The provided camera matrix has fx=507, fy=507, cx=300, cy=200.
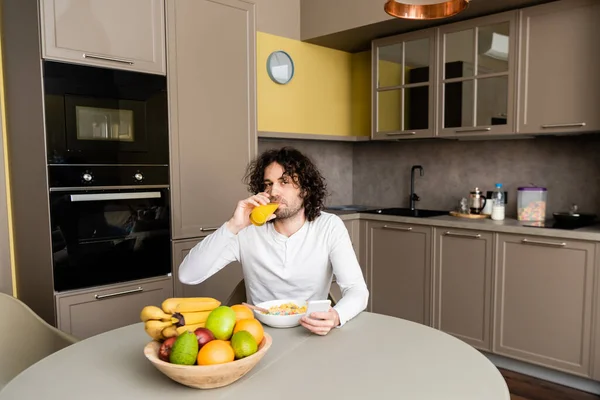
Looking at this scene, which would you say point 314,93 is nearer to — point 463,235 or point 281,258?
point 463,235

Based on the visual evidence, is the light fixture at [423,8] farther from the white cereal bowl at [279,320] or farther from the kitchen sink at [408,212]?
the kitchen sink at [408,212]

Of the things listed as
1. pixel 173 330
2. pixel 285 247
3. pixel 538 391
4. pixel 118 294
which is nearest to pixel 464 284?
pixel 538 391

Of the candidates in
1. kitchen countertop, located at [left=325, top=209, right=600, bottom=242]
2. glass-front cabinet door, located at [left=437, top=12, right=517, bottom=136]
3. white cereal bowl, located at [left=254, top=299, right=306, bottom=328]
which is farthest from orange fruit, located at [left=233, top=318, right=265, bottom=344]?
glass-front cabinet door, located at [left=437, top=12, right=517, bottom=136]

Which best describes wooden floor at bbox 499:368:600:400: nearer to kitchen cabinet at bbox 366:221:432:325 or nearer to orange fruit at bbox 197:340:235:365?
kitchen cabinet at bbox 366:221:432:325

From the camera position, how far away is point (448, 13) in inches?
70.0

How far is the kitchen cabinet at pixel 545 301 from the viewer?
280 centimetres

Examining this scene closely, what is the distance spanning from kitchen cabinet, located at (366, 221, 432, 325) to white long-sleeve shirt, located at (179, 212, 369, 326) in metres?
1.63

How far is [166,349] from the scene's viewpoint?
44.9 inches

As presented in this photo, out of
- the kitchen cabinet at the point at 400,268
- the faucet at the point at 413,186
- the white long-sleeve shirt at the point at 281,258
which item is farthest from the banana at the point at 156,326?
the faucet at the point at 413,186

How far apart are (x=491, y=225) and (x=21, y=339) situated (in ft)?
8.42

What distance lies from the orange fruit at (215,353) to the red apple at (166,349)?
8 centimetres

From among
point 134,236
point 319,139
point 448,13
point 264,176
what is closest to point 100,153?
point 134,236

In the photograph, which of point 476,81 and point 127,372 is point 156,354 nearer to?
point 127,372

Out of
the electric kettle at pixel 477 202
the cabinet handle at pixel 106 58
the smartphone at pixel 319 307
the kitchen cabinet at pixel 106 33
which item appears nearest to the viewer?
the smartphone at pixel 319 307
